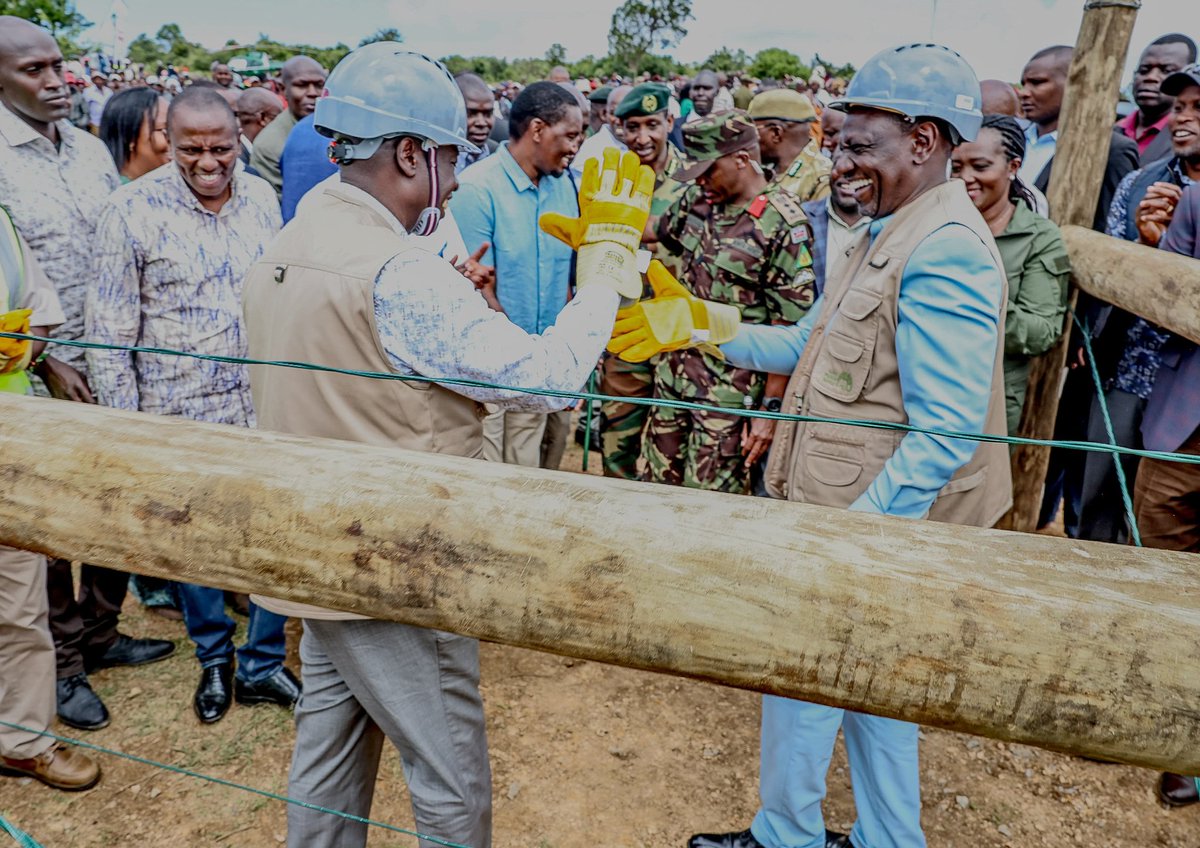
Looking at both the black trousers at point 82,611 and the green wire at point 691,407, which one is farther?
the black trousers at point 82,611

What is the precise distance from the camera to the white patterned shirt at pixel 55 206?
3.05m

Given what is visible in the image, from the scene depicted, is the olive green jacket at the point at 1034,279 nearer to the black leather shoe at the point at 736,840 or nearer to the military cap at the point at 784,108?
the black leather shoe at the point at 736,840

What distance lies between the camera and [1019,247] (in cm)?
313

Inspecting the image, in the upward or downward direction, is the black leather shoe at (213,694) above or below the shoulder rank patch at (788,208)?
below

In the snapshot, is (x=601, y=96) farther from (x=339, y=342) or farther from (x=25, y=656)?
(x=339, y=342)

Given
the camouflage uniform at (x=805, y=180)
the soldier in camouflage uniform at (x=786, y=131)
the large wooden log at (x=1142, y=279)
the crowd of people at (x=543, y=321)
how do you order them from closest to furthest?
1. the crowd of people at (x=543, y=321)
2. the large wooden log at (x=1142, y=279)
3. the camouflage uniform at (x=805, y=180)
4. the soldier in camouflage uniform at (x=786, y=131)

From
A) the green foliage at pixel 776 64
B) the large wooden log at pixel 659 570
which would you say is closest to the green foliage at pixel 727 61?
the green foliage at pixel 776 64

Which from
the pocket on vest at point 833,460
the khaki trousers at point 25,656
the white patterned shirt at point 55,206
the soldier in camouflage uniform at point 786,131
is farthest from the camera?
the soldier in camouflage uniform at point 786,131

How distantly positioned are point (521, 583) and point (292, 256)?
113 cm

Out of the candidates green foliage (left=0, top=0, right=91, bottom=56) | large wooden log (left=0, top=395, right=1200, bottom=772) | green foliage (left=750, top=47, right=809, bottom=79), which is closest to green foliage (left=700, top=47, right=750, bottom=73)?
green foliage (left=750, top=47, right=809, bottom=79)

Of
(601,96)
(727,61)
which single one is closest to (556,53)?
(727,61)

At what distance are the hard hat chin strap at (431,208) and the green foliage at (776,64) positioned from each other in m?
33.3

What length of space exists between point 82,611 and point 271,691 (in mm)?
840

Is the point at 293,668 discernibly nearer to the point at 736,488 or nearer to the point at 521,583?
the point at 736,488
